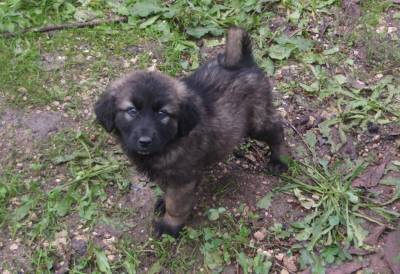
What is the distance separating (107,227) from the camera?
4.41 m

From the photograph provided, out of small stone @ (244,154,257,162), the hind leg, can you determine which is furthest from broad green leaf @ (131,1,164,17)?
the hind leg

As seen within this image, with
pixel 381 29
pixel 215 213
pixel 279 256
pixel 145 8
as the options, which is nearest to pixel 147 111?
pixel 215 213

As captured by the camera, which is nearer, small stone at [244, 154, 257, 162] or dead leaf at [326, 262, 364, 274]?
dead leaf at [326, 262, 364, 274]

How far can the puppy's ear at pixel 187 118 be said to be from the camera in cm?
371

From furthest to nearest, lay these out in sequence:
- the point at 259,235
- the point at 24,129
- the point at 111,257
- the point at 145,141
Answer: the point at 24,129
the point at 259,235
the point at 111,257
the point at 145,141

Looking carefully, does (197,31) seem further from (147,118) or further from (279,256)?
(279,256)

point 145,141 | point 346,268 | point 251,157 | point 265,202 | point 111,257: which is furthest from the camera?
point 251,157

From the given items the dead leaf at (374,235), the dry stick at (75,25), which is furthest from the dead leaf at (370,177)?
the dry stick at (75,25)

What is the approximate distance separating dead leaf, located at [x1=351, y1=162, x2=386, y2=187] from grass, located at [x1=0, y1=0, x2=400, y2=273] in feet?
0.22

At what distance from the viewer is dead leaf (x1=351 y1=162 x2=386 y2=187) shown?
15.2 ft

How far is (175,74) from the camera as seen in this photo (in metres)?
5.58

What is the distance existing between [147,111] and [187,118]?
276mm

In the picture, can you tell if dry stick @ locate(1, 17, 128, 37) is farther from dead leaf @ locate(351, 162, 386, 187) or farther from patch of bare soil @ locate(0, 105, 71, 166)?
dead leaf @ locate(351, 162, 386, 187)

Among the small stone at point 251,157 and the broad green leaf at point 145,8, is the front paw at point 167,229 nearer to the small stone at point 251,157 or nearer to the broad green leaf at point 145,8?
the small stone at point 251,157
